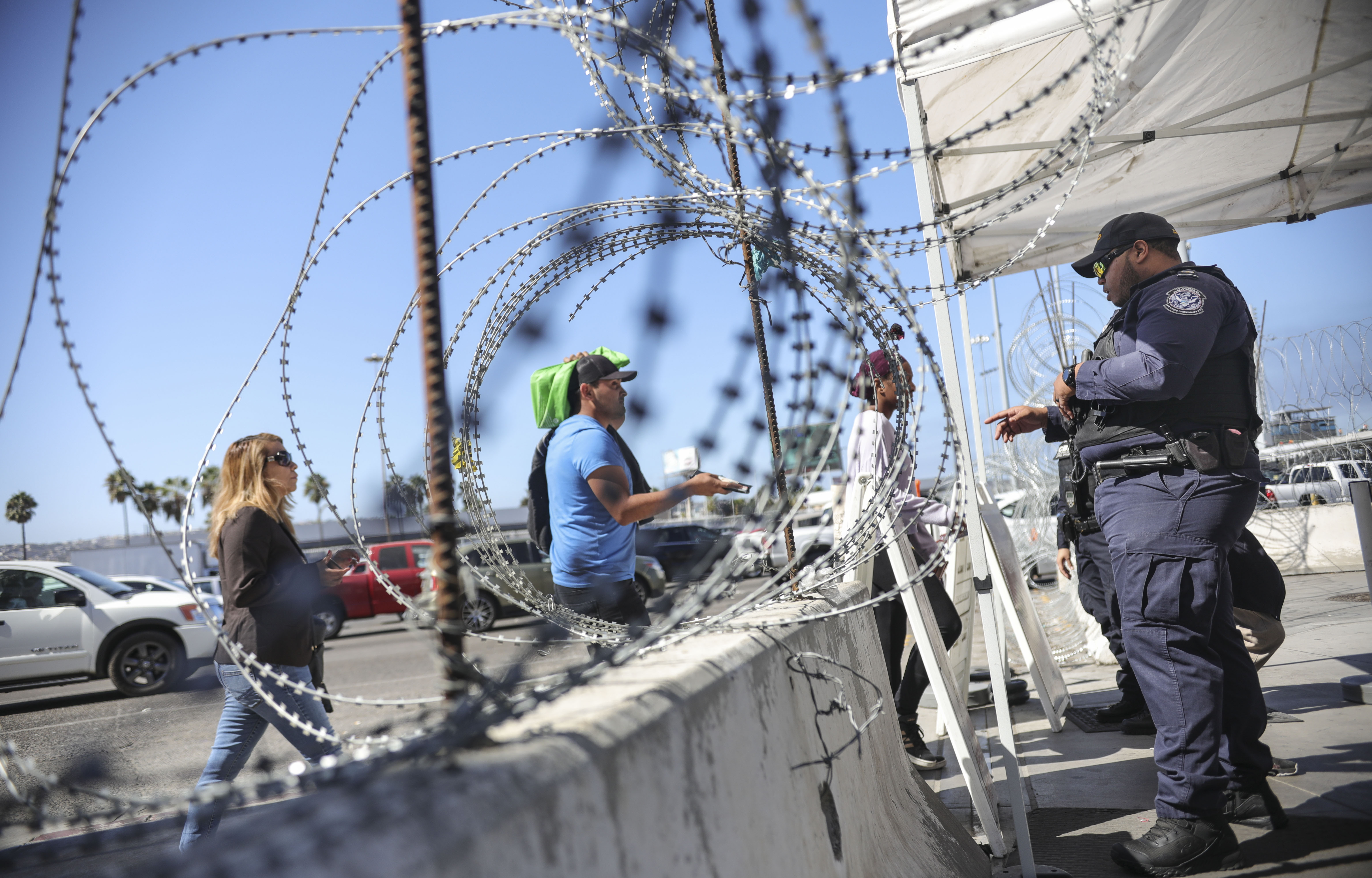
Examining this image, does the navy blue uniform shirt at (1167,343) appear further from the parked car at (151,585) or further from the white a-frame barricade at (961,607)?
the parked car at (151,585)

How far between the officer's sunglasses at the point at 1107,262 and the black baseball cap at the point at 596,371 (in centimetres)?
196

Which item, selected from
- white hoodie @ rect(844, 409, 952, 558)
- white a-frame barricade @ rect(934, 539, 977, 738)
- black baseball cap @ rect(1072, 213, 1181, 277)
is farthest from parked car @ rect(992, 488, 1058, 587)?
black baseball cap @ rect(1072, 213, 1181, 277)

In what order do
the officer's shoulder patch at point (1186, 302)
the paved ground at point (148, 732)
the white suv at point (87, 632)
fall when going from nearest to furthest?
the paved ground at point (148, 732), the officer's shoulder patch at point (1186, 302), the white suv at point (87, 632)

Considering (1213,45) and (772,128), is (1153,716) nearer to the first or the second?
(772,128)

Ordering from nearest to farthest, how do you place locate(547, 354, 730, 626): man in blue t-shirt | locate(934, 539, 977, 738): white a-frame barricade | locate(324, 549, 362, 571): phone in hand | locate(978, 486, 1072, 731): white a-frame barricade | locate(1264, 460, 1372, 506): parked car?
locate(547, 354, 730, 626): man in blue t-shirt, locate(324, 549, 362, 571): phone in hand, locate(978, 486, 1072, 731): white a-frame barricade, locate(934, 539, 977, 738): white a-frame barricade, locate(1264, 460, 1372, 506): parked car

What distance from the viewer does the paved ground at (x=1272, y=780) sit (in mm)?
2756

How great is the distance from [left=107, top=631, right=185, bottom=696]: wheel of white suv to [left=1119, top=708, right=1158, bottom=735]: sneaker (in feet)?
34.0

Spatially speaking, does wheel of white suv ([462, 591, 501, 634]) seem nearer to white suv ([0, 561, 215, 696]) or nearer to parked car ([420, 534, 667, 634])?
parked car ([420, 534, 667, 634])

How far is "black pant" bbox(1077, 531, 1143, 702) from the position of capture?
14.6 ft

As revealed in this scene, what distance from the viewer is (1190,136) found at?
4.92 meters

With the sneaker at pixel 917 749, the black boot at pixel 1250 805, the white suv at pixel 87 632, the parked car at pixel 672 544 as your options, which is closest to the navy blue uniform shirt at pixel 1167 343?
the black boot at pixel 1250 805

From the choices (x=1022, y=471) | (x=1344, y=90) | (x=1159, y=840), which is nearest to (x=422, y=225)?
(x=1159, y=840)

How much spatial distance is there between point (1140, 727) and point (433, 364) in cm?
435

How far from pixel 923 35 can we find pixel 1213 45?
184 cm
